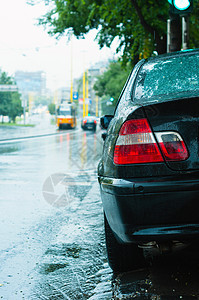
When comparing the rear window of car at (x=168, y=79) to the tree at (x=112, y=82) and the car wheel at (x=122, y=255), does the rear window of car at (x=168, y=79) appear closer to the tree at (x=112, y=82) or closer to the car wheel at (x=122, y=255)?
the car wheel at (x=122, y=255)

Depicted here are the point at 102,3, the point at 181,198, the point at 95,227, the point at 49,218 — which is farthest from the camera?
the point at 102,3

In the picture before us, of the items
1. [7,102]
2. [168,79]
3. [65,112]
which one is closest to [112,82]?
[65,112]

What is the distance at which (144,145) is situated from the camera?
3061 mm

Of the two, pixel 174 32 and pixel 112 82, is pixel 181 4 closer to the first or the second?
pixel 174 32

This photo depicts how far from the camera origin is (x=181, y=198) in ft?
9.52

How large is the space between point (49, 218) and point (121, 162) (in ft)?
10.5

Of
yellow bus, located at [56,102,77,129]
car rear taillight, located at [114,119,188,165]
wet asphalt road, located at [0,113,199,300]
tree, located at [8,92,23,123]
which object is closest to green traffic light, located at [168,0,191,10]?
wet asphalt road, located at [0,113,199,300]

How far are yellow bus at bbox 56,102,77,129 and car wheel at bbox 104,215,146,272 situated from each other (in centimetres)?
5351

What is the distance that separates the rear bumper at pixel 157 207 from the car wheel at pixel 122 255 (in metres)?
0.55

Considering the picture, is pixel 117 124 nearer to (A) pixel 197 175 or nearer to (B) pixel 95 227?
(A) pixel 197 175

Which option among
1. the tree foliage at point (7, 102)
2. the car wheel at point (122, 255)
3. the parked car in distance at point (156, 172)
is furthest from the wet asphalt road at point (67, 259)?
the tree foliage at point (7, 102)

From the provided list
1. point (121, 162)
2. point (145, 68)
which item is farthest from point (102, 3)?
Result: point (121, 162)

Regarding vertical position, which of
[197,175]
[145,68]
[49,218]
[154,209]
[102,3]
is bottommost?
[49,218]

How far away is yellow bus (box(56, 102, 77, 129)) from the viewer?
57.1m
